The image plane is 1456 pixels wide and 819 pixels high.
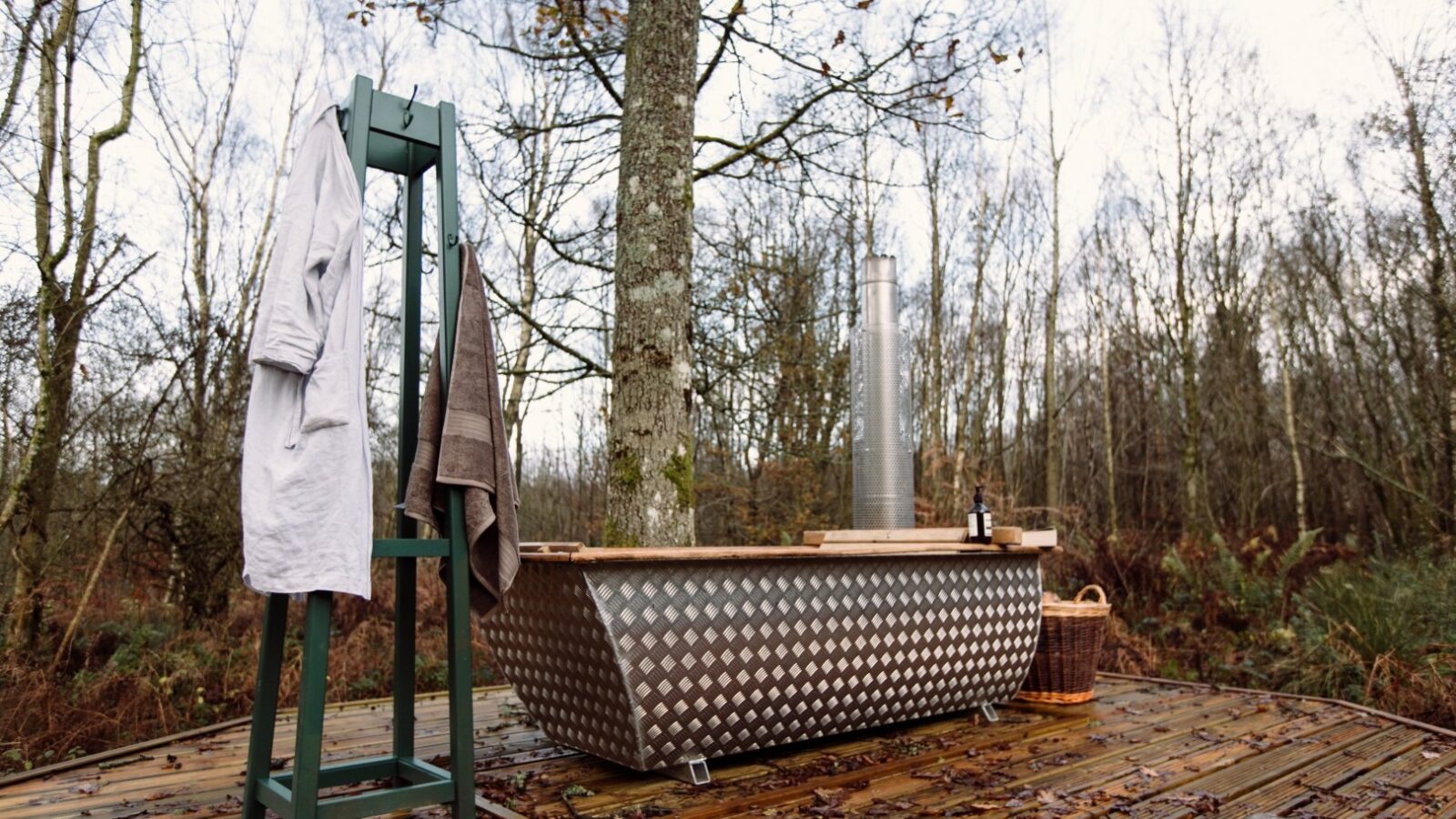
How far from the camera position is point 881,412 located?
163 inches

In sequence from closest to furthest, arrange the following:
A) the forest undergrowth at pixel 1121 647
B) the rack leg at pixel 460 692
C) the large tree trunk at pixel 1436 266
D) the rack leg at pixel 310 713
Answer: the rack leg at pixel 310 713
the rack leg at pixel 460 692
the forest undergrowth at pixel 1121 647
the large tree trunk at pixel 1436 266

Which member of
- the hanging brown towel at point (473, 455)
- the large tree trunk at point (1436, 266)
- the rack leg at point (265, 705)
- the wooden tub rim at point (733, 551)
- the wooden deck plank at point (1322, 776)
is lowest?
the wooden deck plank at point (1322, 776)

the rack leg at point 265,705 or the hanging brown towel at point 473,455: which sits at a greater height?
the hanging brown towel at point 473,455

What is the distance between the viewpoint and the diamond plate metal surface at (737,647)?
2.65 metres

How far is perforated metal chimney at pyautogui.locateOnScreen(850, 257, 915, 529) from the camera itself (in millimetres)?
4078

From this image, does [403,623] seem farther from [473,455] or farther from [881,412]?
[881,412]

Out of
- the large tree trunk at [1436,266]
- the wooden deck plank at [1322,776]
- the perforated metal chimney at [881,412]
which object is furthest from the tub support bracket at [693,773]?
the large tree trunk at [1436,266]

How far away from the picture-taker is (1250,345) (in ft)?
42.9

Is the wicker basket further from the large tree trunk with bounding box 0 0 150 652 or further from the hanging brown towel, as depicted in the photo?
the large tree trunk with bounding box 0 0 150 652

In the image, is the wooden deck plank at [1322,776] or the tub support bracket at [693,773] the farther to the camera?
the tub support bracket at [693,773]

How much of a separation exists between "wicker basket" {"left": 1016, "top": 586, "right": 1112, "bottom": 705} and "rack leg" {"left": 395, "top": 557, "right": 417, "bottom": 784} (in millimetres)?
2646

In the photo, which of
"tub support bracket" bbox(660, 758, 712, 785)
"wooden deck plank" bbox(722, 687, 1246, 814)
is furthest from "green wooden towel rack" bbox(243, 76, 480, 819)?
"wooden deck plank" bbox(722, 687, 1246, 814)

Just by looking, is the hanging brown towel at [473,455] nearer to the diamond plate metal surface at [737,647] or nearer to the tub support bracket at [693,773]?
the diamond plate metal surface at [737,647]

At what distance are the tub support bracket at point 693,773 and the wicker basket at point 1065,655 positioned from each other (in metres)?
1.83
